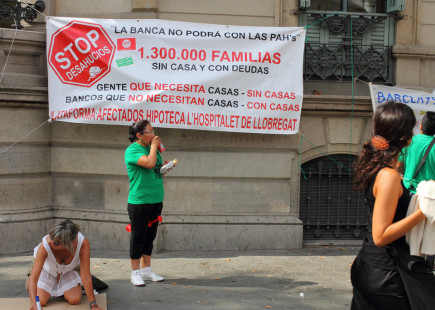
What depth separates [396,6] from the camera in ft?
27.5

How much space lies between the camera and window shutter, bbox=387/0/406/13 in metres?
8.35

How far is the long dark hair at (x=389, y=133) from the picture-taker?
10.2 ft

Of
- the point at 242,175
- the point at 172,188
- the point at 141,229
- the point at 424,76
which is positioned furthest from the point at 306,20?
the point at 141,229

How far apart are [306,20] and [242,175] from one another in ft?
7.94

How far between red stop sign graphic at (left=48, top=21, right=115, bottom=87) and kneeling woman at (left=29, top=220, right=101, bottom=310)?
9.67 feet

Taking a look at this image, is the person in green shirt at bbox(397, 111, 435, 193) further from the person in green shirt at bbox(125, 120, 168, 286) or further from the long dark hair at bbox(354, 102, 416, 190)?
the long dark hair at bbox(354, 102, 416, 190)

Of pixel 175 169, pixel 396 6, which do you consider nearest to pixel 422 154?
pixel 396 6

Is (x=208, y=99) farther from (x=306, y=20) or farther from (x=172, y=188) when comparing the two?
(x=306, y=20)

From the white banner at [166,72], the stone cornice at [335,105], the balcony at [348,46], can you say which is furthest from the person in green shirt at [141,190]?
the balcony at [348,46]

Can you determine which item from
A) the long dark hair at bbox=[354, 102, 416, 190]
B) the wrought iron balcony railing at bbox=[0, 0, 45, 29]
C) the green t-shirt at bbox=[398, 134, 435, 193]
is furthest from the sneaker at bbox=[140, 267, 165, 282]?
the long dark hair at bbox=[354, 102, 416, 190]

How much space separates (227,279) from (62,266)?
2.08 m

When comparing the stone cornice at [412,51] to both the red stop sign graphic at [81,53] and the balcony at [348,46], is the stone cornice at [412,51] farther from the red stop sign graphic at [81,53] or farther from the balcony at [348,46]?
the red stop sign graphic at [81,53]

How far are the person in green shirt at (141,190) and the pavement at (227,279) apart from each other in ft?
1.41

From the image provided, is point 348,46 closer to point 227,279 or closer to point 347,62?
point 347,62
